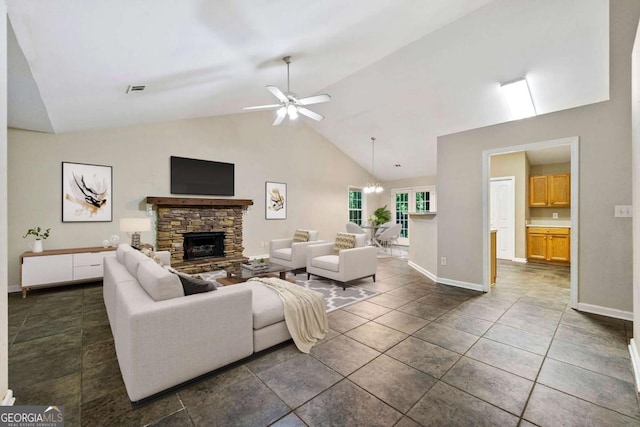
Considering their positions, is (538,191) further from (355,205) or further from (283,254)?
(283,254)

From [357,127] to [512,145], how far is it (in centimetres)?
407

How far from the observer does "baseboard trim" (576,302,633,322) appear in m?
3.00

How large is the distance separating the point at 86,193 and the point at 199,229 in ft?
6.42

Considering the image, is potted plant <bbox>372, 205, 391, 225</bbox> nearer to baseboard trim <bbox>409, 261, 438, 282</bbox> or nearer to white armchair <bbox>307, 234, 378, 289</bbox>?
baseboard trim <bbox>409, 261, 438, 282</bbox>

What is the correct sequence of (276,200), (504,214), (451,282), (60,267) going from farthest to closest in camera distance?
(276,200) < (504,214) < (451,282) < (60,267)

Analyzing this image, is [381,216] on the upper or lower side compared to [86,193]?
lower

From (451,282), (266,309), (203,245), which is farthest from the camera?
(203,245)

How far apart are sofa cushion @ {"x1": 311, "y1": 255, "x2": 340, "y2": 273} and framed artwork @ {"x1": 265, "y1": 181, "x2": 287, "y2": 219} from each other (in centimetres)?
274

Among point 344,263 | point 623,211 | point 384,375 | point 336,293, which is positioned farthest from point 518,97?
point 384,375

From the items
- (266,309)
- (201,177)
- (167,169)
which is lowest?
(266,309)

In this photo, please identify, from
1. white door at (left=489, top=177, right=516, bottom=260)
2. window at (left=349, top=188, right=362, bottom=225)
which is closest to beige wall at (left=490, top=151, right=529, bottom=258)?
white door at (left=489, top=177, right=516, bottom=260)

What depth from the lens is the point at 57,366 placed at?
211 cm

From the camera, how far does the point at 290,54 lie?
315 cm

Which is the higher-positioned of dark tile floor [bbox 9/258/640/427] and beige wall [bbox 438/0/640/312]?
beige wall [bbox 438/0/640/312]
